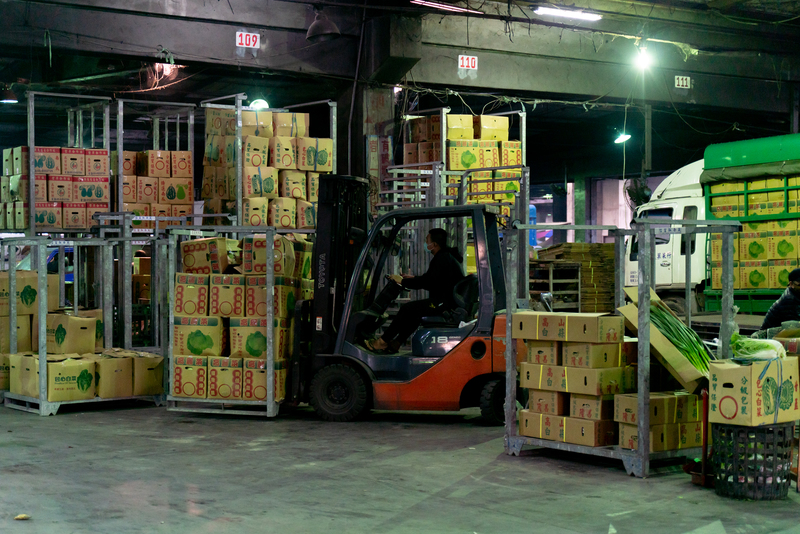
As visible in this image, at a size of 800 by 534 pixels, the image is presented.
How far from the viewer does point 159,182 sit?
13.9 m

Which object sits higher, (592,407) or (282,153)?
(282,153)

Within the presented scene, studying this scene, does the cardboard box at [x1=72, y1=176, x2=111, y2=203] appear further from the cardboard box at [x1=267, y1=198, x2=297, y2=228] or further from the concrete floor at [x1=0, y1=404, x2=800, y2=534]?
the concrete floor at [x1=0, y1=404, x2=800, y2=534]

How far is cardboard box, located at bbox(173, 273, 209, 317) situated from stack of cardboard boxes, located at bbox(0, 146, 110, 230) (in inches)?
173

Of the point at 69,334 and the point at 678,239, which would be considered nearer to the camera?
the point at 69,334

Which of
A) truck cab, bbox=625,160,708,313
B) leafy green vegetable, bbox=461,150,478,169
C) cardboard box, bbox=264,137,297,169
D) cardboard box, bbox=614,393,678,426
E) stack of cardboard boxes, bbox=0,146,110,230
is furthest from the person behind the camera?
truck cab, bbox=625,160,708,313

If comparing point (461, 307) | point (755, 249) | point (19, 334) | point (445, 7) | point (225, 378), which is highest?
A: point (445, 7)

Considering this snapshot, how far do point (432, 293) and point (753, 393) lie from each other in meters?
3.82

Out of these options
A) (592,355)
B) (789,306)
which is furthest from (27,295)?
(789,306)

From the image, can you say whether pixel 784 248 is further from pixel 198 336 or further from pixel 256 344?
pixel 198 336

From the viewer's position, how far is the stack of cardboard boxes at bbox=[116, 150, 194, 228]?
45.0ft

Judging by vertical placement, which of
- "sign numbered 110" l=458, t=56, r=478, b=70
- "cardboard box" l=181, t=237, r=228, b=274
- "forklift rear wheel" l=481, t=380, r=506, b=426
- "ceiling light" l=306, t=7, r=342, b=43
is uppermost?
"ceiling light" l=306, t=7, r=342, b=43

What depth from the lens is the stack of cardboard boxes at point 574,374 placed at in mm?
6660

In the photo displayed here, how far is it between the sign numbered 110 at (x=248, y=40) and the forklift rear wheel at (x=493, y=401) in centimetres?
812

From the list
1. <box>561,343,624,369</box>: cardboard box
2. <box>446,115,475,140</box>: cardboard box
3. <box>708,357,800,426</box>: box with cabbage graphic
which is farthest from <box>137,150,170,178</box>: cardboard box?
<box>708,357,800,426</box>: box with cabbage graphic
